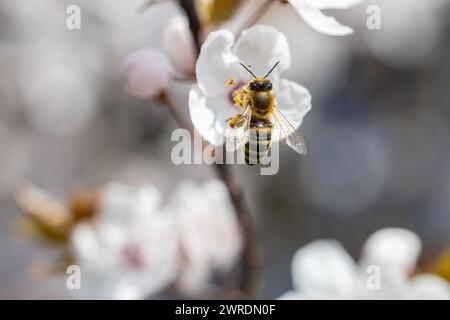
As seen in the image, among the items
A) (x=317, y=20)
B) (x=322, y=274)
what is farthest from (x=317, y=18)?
(x=322, y=274)

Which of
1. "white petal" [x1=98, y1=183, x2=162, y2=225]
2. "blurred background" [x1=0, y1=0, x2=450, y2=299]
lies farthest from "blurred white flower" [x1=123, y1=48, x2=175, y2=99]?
"blurred background" [x1=0, y1=0, x2=450, y2=299]

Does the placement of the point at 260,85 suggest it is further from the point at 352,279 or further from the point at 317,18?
the point at 352,279

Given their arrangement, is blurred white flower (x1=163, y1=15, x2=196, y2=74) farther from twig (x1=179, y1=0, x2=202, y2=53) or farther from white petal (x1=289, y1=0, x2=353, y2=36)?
white petal (x1=289, y1=0, x2=353, y2=36)

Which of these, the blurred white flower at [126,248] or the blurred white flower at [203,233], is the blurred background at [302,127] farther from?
the blurred white flower at [126,248]
